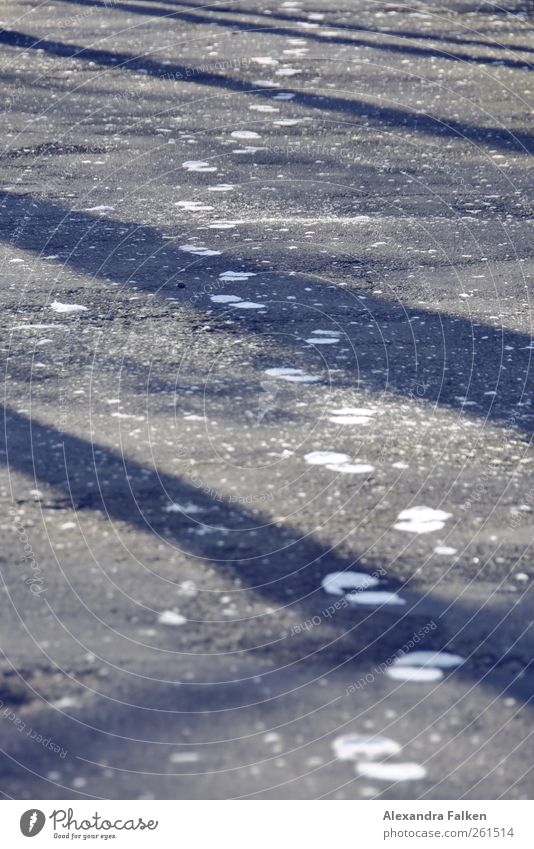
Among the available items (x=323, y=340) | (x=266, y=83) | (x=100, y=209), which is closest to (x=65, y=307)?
(x=323, y=340)

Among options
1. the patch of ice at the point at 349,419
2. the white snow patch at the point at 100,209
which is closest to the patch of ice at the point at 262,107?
the white snow patch at the point at 100,209

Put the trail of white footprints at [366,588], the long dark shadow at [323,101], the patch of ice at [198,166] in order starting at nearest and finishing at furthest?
the trail of white footprints at [366,588] → the patch of ice at [198,166] → the long dark shadow at [323,101]

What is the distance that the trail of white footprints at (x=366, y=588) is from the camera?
274cm

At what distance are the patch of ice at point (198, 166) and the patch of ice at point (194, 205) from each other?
31.1 inches

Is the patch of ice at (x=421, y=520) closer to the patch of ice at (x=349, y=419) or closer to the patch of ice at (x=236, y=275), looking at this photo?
the patch of ice at (x=349, y=419)

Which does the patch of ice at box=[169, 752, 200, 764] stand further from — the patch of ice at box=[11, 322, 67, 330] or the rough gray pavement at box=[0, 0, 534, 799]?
the patch of ice at box=[11, 322, 67, 330]

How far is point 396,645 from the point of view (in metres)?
3.20

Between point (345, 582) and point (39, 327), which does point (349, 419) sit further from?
point (39, 327)

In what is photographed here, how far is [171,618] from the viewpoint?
3260 mm

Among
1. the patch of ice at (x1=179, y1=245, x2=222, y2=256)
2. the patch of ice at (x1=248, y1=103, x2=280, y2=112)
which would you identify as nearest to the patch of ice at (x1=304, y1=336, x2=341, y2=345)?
the patch of ice at (x1=179, y1=245, x2=222, y2=256)

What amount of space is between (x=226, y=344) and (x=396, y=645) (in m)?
2.31

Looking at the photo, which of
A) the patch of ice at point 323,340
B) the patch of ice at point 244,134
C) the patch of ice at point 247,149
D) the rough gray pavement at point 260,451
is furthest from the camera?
the patch of ice at point 244,134
